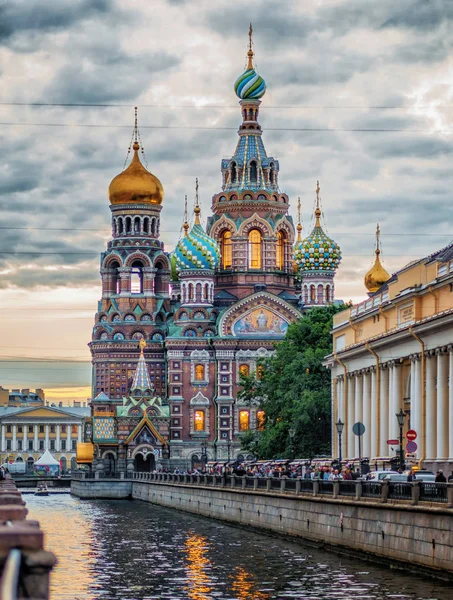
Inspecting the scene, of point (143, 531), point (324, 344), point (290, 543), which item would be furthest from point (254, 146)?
point (290, 543)

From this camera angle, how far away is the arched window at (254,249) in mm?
112875

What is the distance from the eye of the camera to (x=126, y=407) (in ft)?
350

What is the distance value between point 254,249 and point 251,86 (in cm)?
1382

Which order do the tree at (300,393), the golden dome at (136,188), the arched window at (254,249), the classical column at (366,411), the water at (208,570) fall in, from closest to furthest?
the water at (208,570), the classical column at (366,411), the tree at (300,393), the arched window at (254,249), the golden dome at (136,188)

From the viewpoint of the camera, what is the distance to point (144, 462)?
10656cm

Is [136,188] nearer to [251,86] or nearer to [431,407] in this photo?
[251,86]

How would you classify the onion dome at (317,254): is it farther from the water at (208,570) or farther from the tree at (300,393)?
the water at (208,570)

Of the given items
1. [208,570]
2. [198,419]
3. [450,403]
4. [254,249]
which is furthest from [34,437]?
[208,570]

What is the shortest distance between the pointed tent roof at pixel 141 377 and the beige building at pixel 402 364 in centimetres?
4755

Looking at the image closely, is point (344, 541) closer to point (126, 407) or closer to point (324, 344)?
point (324, 344)

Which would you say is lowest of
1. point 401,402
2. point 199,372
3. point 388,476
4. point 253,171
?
point 388,476

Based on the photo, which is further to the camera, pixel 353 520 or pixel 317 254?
pixel 317 254

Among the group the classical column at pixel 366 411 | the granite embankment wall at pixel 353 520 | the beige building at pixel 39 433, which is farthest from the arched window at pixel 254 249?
the beige building at pixel 39 433

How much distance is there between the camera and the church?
349ft
